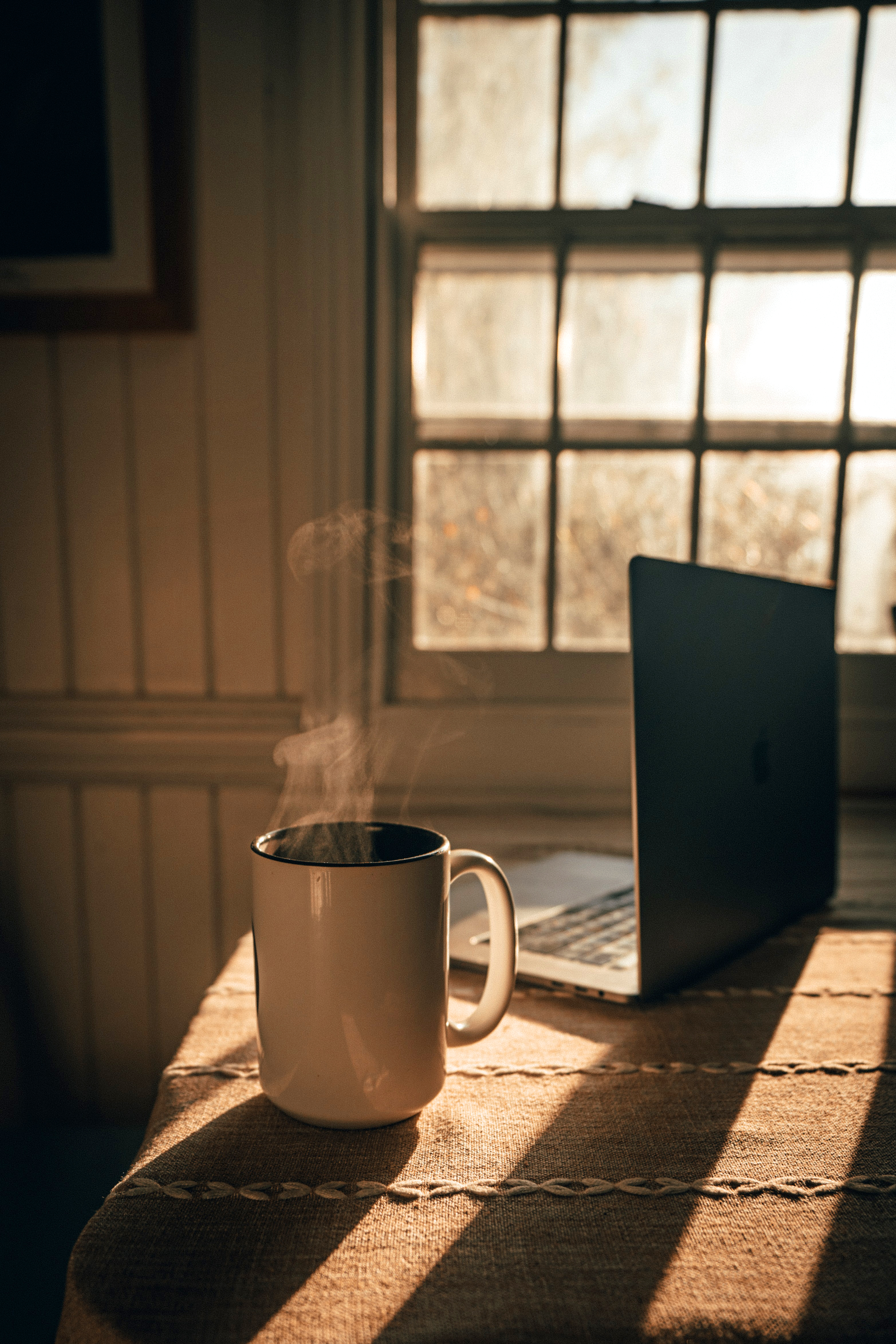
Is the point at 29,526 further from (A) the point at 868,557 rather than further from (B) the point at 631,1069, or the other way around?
(A) the point at 868,557

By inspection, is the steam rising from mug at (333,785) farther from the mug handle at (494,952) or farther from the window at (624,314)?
the window at (624,314)

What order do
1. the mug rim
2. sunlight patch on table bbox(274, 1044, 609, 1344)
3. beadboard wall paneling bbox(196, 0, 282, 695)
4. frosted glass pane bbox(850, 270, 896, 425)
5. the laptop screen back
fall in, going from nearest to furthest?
1. sunlight patch on table bbox(274, 1044, 609, 1344)
2. the mug rim
3. the laptop screen back
4. beadboard wall paneling bbox(196, 0, 282, 695)
5. frosted glass pane bbox(850, 270, 896, 425)

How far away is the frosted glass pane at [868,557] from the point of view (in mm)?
1469

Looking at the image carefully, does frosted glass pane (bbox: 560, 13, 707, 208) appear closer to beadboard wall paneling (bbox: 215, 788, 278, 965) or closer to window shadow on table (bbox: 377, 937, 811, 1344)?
beadboard wall paneling (bbox: 215, 788, 278, 965)

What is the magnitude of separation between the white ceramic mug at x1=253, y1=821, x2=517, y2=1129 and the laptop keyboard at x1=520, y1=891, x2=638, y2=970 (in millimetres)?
243

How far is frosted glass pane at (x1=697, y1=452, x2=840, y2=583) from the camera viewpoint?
147 cm

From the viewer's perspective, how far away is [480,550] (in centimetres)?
151

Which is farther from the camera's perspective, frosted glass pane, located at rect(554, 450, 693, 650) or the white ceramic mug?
frosted glass pane, located at rect(554, 450, 693, 650)

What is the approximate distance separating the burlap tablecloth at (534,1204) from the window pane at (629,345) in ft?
3.75

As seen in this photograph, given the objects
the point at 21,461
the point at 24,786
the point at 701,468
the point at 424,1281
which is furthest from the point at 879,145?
the point at 24,786

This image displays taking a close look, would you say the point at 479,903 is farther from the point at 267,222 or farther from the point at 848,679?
the point at 267,222

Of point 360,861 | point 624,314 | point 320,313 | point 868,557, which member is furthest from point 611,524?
point 360,861

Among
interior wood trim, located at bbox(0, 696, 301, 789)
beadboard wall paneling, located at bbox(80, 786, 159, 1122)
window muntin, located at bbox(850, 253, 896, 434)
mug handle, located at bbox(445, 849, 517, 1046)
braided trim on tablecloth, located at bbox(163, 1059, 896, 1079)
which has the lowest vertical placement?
beadboard wall paneling, located at bbox(80, 786, 159, 1122)

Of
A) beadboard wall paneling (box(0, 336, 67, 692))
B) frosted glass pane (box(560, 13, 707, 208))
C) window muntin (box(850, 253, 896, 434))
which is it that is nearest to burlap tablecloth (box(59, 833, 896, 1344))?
beadboard wall paneling (box(0, 336, 67, 692))
